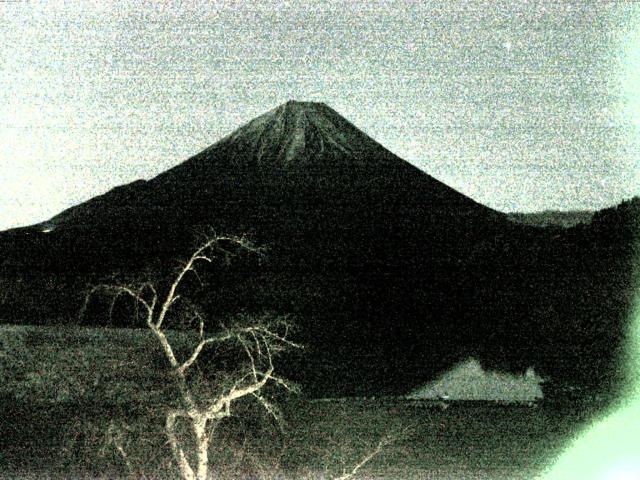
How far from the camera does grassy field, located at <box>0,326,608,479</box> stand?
12.0 m

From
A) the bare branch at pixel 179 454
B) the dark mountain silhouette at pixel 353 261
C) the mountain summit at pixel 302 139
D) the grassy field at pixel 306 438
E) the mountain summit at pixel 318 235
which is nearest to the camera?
the bare branch at pixel 179 454

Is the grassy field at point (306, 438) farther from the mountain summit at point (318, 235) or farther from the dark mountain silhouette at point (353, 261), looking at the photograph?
the mountain summit at point (318, 235)

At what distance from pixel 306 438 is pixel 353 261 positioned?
22424 mm

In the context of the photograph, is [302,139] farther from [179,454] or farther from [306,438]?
[179,454]

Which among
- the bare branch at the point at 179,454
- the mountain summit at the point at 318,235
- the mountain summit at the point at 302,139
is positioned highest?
the mountain summit at the point at 302,139

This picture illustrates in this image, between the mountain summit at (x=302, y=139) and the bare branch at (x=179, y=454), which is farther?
the mountain summit at (x=302, y=139)

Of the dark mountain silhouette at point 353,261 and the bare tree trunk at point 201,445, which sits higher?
the bare tree trunk at point 201,445

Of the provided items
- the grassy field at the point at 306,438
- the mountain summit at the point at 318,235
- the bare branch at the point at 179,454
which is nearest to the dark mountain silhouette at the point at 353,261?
the mountain summit at the point at 318,235

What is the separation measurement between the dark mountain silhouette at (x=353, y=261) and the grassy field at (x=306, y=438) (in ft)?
11.0

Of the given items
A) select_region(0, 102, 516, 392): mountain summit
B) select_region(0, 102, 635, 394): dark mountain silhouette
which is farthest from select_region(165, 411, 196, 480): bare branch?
select_region(0, 102, 516, 392): mountain summit

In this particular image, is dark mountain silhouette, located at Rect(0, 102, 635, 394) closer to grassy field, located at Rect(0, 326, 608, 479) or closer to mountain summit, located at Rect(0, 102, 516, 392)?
mountain summit, located at Rect(0, 102, 516, 392)

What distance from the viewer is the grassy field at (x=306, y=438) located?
1197 cm

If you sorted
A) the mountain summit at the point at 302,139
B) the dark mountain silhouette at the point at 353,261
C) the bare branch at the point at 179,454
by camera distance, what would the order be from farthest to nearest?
the mountain summit at the point at 302,139 → the dark mountain silhouette at the point at 353,261 → the bare branch at the point at 179,454

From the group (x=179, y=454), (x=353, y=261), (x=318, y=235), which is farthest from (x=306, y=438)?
(x=318, y=235)
